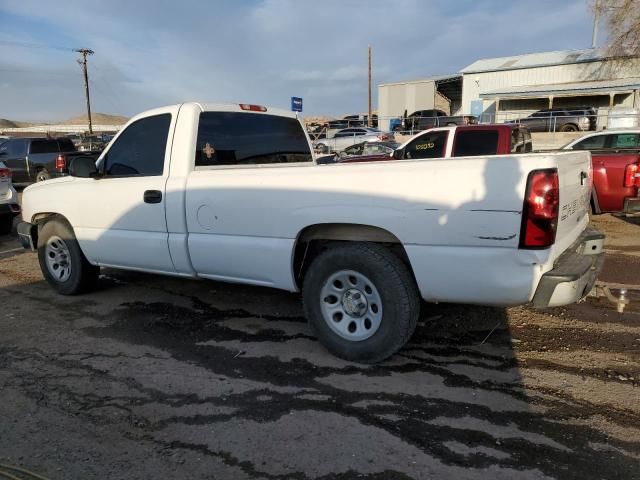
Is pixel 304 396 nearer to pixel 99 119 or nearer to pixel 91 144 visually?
pixel 91 144

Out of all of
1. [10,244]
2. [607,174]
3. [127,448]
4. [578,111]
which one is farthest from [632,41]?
[127,448]

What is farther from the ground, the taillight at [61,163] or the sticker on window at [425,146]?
the taillight at [61,163]

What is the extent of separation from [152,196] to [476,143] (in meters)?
5.92

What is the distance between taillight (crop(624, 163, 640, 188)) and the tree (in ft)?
64.7

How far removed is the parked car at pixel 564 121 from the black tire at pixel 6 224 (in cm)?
2422

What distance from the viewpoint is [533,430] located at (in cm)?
302

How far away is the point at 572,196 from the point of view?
3689mm

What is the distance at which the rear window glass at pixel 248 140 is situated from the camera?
15.5ft

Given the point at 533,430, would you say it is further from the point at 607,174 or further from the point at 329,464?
the point at 607,174

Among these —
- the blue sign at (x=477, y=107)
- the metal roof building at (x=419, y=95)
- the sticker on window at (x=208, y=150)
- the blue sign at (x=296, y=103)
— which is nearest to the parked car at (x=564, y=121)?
the blue sign at (x=477, y=107)

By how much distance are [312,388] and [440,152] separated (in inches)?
248

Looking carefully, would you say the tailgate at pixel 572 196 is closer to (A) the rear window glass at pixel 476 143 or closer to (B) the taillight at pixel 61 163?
(A) the rear window glass at pixel 476 143

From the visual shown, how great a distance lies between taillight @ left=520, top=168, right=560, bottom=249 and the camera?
306cm

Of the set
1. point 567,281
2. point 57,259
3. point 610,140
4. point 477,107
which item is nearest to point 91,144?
point 477,107
